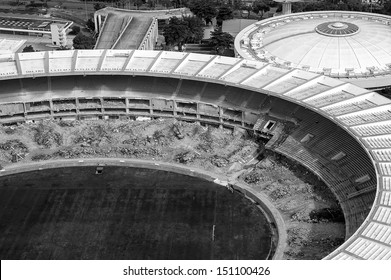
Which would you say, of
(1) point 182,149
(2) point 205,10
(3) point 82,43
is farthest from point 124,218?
(2) point 205,10

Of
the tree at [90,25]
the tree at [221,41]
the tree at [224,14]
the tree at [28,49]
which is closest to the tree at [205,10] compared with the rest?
the tree at [224,14]

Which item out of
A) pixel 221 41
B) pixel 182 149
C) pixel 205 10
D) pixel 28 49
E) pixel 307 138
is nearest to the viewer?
pixel 307 138

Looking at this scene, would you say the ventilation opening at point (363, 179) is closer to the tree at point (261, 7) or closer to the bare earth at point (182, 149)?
the bare earth at point (182, 149)

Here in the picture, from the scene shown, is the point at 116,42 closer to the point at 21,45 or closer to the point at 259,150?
the point at 21,45

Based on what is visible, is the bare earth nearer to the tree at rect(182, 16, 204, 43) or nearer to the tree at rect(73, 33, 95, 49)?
the tree at rect(73, 33, 95, 49)

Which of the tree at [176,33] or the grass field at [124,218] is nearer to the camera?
the grass field at [124,218]

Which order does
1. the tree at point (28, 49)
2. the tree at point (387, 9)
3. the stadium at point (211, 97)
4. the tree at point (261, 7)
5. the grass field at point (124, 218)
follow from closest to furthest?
1. the grass field at point (124, 218)
2. the stadium at point (211, 97)
3. the tree at point (28, 49)
4. the tree at point (387, 9)
5. the tree at point (261, 7)

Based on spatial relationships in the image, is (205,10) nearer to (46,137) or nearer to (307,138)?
(46,137)
